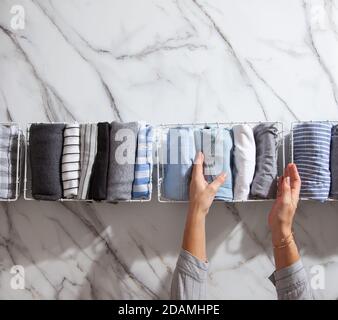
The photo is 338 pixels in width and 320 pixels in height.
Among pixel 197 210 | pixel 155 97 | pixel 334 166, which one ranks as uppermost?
pixel 155 97

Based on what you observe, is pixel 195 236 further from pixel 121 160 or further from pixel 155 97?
pixel 155 97

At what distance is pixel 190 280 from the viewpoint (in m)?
1.13

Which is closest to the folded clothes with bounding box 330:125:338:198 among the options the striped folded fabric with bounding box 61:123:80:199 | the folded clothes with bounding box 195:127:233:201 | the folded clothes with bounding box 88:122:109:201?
the folded clothes with bounding box 195:127:233:201

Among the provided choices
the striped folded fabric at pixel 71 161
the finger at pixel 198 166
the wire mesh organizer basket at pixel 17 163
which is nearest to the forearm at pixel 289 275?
the finger at pixel 198 166

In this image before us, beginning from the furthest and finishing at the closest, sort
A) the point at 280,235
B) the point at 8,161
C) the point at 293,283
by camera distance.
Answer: the point at 8,161 < the point at 280,235 < the point at 293,283

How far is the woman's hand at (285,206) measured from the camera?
1.22m

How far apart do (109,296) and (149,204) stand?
384 millimetres

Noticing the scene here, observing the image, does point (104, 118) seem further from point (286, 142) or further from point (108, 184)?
point (286, 142)

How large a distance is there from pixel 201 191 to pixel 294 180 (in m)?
0.32

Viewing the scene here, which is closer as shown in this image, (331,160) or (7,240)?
(331,160)

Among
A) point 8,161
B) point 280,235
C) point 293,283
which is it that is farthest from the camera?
point 8,161

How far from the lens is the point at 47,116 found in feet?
4.67

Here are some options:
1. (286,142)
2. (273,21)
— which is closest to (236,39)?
(273,21)

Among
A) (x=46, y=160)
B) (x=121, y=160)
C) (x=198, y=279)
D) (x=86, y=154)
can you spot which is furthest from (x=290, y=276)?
(x=46, y=160)
